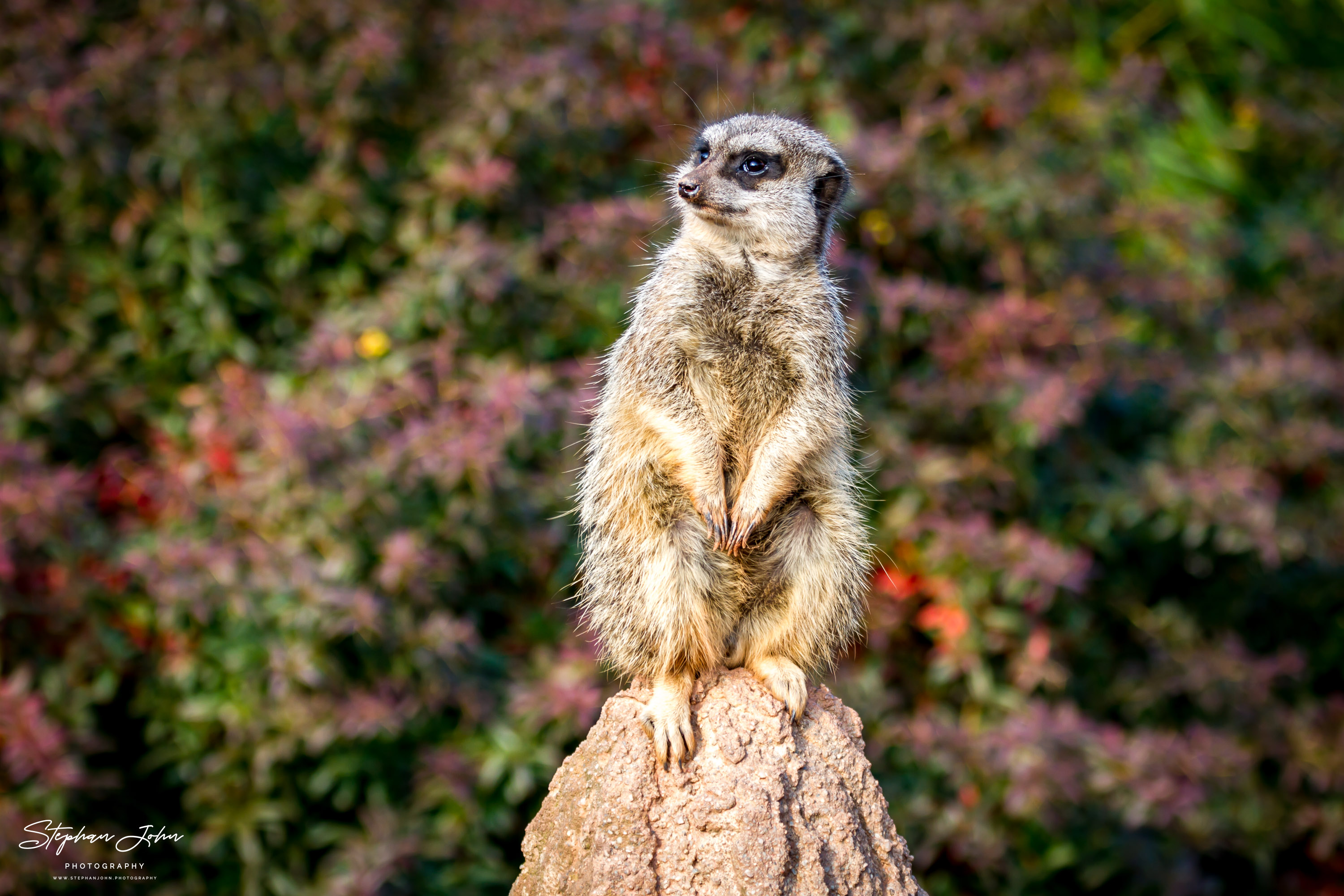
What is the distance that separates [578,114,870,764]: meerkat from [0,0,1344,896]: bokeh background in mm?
1181

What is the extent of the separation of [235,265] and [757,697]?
10.5 feet

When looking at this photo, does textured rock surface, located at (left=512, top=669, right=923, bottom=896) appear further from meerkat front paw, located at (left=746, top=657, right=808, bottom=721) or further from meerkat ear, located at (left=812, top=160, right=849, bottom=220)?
meerkat ear, located at (left=812, top=160, right=849, bottom=220)

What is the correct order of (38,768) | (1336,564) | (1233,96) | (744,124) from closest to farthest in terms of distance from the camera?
1. (744,124)
2. (38,768)
3. (1336,564)
4. (1233,96)

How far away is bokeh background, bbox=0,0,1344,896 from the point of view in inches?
159

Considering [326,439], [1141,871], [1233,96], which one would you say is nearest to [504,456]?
[326,439]

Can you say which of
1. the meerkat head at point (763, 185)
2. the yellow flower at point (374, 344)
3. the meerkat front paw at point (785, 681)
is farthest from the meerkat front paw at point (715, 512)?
the yellow flower at point (374, 344)

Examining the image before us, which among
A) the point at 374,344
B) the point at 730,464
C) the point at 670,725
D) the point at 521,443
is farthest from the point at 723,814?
the point at 374,344

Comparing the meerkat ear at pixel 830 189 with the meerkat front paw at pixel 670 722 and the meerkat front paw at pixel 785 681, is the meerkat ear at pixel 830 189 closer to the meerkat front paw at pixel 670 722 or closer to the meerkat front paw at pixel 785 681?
the meerkat front paw at pixel 785 681

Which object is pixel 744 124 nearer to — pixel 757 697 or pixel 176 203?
pixel 757 697

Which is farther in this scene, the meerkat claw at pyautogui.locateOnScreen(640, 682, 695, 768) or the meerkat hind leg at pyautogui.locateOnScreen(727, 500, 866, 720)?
the meerkat hind leg at pyautogui.locateOnScreen(727, 500, 866, 720)

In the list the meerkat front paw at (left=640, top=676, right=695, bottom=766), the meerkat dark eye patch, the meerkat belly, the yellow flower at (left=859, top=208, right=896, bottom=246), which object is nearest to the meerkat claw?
the meerkat front paw at (left=640, top=676, right=695, bottom=766)

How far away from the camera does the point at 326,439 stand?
4.00m

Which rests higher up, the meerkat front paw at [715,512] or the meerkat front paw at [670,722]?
the meerkat front paw at [715,512]

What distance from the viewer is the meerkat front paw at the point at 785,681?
8.40 feet
